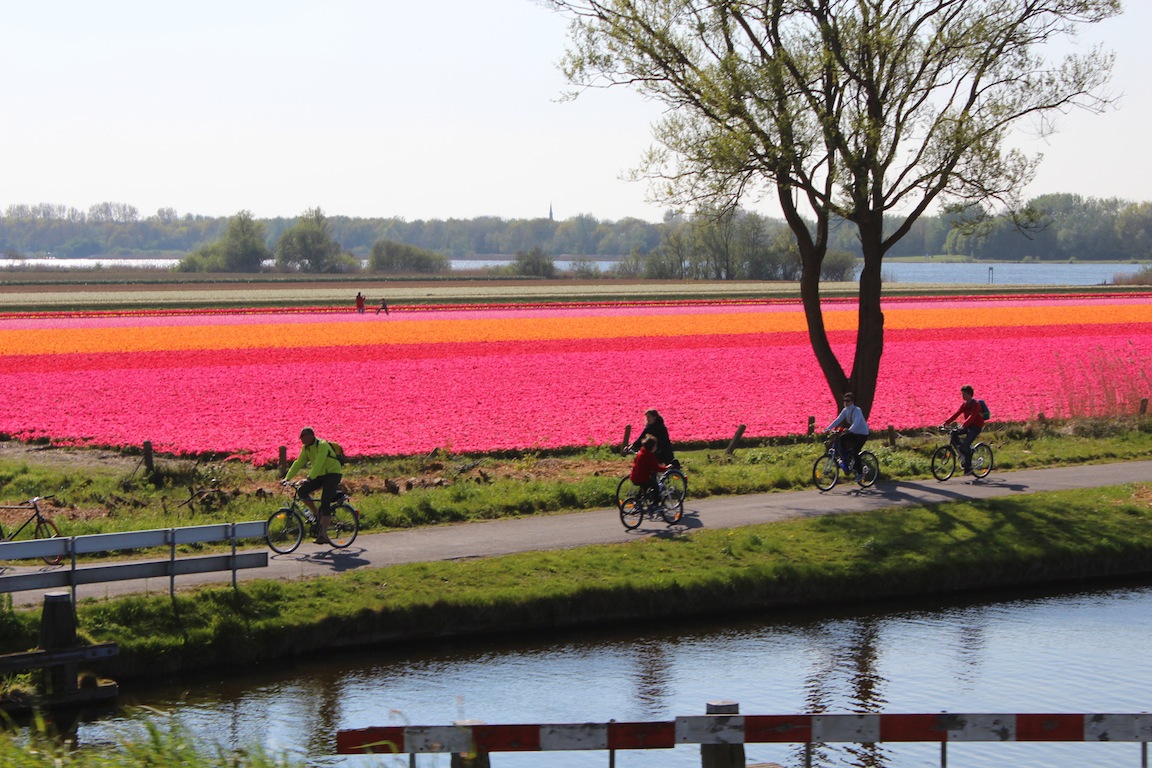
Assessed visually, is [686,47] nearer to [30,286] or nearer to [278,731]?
[278,731]

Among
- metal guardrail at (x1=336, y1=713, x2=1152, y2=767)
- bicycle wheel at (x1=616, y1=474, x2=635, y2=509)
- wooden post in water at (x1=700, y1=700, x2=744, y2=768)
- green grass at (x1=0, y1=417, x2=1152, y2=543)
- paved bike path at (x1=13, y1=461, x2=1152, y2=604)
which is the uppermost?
metal guardrail at (x1=336, y1=713, x2=1152, y2=767)

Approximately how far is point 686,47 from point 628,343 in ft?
99.5

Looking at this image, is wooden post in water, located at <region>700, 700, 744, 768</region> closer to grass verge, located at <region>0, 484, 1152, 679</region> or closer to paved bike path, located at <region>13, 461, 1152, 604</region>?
grass verge, located at <region>0, 484, 1152, 679</region>

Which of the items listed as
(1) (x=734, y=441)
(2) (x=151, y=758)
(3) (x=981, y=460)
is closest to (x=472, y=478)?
(1) (x=734, y=441)

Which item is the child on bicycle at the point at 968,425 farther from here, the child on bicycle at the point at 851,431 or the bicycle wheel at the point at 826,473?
the bicycle wheel at the point at 826,473

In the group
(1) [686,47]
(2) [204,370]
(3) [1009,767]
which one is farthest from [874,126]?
(2) [204,370]

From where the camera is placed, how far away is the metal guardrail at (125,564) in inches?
643

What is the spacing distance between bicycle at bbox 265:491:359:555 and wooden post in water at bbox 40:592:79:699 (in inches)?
211

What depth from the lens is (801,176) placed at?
93.4ft

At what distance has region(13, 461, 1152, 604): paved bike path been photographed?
64.5 feet

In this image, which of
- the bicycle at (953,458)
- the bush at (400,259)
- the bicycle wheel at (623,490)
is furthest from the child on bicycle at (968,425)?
the bush at (400,259)

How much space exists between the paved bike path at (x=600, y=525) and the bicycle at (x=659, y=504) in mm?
182

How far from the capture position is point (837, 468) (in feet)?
88.1

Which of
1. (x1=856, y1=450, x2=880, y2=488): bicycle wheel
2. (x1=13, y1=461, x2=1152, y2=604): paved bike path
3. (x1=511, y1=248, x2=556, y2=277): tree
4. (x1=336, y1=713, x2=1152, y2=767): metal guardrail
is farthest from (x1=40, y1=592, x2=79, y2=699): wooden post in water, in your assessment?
(x1=511, y1=248, x2=556, y2=277): tree
